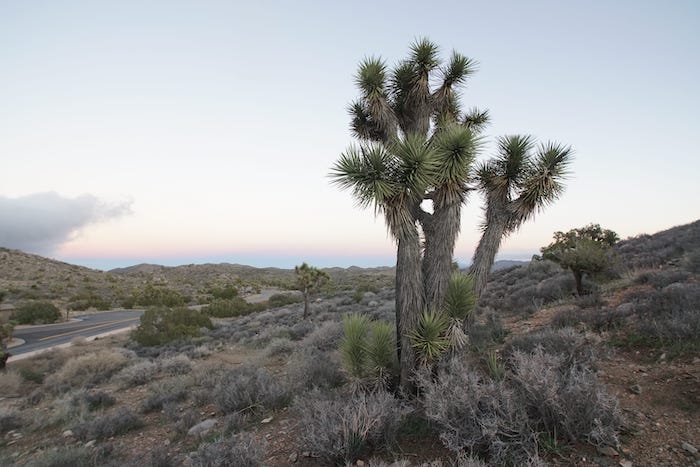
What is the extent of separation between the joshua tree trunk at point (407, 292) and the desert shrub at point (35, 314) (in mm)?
29458

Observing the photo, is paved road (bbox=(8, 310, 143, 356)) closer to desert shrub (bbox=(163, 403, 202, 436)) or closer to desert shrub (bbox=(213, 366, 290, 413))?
desert shrub (bbox=(163, 403, 202, 436))

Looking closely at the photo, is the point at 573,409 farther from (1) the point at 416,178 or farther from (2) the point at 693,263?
(2) the point at 693,263

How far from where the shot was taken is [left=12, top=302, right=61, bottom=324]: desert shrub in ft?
78.2

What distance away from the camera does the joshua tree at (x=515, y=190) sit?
20.3 feet

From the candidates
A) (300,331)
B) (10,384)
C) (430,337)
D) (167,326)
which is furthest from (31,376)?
(430,337)

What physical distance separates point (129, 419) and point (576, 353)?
889 cm

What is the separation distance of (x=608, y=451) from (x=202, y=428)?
6309 mm

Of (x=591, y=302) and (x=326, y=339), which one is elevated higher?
(x=591, y=302)

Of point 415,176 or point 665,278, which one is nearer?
point 415,176

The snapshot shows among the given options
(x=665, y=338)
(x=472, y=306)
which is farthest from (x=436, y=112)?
(x=665, y=338)

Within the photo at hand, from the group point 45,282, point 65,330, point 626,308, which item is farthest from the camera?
point 45,282

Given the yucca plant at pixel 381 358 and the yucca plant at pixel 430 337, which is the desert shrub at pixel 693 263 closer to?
the yucca plant at pixel 430 337

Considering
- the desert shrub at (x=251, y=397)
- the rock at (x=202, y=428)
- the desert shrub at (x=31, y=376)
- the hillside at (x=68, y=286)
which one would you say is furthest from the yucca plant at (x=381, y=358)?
the hillside at (x=68, y=286)

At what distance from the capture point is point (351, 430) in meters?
4.38
